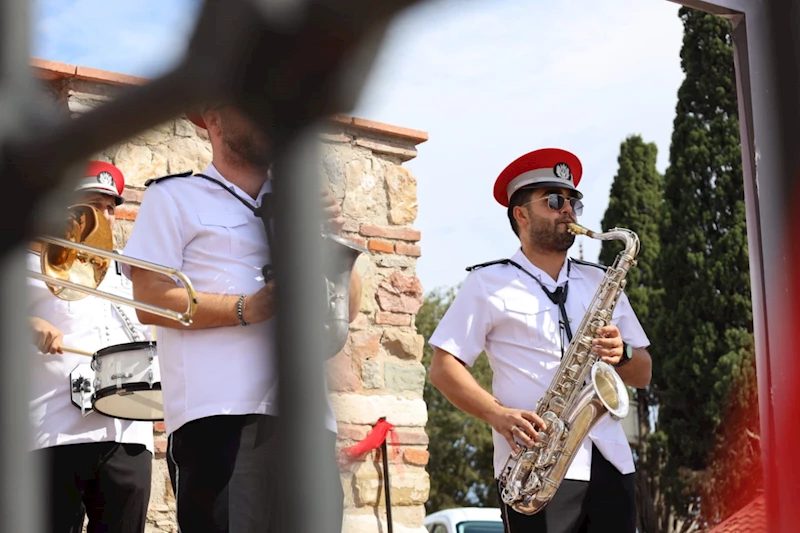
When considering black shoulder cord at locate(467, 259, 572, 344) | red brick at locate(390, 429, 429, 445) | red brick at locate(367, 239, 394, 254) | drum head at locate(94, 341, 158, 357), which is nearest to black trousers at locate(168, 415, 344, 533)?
drum head at locate(94, 341, 158, 357)

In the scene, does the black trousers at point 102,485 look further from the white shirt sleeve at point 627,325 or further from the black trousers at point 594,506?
the white shirt sleeve at point 627,325

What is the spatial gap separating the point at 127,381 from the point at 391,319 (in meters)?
2.04

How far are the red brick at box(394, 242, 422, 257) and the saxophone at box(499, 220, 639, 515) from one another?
155cm

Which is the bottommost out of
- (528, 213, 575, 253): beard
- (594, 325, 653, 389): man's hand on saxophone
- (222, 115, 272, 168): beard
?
(222, 115, 272, 168): beard

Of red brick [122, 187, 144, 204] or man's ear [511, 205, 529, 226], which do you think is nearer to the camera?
man's ear [511, 205, 529, 226]

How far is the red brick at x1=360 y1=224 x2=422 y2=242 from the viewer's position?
4676mm

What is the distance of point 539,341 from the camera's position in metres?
2.94

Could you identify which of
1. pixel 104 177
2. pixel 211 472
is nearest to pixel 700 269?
pixel 211 472

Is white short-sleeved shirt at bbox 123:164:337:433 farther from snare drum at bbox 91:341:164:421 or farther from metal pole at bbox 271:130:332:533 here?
metal pole at bbox 271:130:332:533

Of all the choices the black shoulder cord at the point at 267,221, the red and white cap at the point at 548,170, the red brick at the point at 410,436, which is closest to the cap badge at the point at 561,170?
the red and white cap at the point at 548,170

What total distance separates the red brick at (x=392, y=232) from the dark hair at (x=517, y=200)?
144 cm

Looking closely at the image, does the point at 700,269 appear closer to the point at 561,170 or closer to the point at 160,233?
the point at 561,170

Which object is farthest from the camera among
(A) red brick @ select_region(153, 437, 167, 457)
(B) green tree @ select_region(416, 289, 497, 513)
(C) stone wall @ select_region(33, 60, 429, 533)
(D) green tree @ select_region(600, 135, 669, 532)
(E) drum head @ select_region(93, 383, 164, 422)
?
(B) green tree @ select_region(416, 289, 497, 513)

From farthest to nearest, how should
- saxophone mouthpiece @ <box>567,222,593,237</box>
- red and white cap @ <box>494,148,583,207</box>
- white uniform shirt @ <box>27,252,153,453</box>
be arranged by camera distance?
red and white cap @ <box>494,148,583,207</box>, saxophone mouthpiece @ <box>567,222,593,237</box>, white uniform shirt @ <box>27,252,153,453</box>
